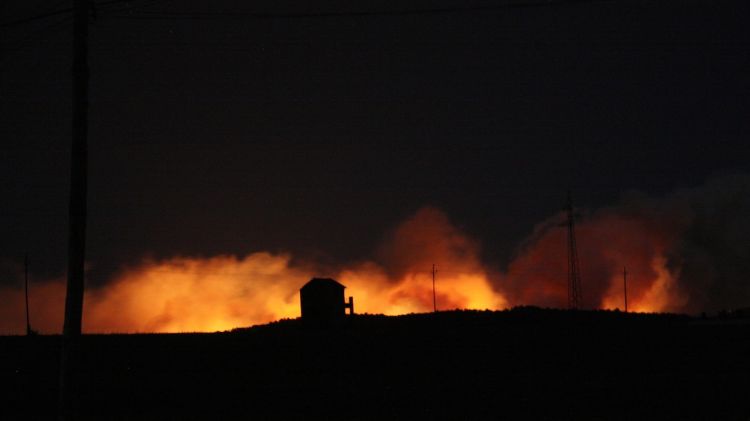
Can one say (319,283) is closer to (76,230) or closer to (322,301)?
(322,301)

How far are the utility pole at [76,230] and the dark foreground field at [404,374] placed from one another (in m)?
5.87

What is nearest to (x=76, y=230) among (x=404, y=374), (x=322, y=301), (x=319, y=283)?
(x=404, y=374)

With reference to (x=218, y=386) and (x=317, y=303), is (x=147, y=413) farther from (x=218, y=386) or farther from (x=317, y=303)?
(x=317, y=303)

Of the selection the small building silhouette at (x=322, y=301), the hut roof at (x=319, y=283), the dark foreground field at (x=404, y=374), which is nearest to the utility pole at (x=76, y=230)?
the dark foreground field at (x=404, y=374)

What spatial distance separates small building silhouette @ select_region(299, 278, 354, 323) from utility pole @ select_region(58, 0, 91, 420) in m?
29.1

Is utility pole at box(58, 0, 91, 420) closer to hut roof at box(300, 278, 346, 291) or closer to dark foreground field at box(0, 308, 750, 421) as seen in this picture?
dark foreground field at box(0, 308, 750, 421)

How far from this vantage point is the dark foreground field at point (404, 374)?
81.1 ft

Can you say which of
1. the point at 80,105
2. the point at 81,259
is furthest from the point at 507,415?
the point at 80,105

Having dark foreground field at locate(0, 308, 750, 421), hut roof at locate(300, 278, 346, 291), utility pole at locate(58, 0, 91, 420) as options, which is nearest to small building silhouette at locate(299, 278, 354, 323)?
hut roof at locate(300, 278, 346, 291)

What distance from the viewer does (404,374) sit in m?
31.7

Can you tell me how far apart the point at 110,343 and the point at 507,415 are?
22.6 meters

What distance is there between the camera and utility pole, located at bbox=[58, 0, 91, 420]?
18.3 m

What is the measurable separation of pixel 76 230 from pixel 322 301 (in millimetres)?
29730

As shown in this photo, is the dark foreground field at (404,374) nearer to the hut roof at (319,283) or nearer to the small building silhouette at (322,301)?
the small building silhouette at (322,301)
